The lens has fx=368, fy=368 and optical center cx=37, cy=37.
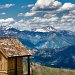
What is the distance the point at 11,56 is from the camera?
49.2 meters

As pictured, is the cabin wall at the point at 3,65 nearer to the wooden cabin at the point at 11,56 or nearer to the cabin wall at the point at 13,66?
the wooden cabin at the point at 11,56

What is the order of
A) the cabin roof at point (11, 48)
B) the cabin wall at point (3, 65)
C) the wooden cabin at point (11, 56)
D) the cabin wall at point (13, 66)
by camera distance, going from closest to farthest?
the cabin wall at point (3, 65), the wooden cabin at point (11, 56), the cabin wall at point (13, 66), the cabin roof at point (11, 48)

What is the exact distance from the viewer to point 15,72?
50.2m

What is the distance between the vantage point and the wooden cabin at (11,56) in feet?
160

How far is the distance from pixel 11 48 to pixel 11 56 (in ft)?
8.94

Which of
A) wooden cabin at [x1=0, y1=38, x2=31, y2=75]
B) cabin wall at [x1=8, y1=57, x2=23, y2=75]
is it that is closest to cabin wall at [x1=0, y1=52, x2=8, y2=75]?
wooden cabin at [x1=0, y1=38, x2=31, y2=75]

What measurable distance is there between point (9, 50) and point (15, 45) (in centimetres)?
261

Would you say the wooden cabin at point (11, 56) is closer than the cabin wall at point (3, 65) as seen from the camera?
No

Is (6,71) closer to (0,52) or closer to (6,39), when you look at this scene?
(0,52)

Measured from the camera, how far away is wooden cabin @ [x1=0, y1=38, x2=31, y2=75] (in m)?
48.7

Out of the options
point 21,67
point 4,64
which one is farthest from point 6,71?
point 21,67

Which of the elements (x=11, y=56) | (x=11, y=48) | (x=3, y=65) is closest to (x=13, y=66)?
(x=11, y=56)

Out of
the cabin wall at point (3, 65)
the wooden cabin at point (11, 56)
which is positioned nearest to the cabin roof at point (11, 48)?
the wooden cabin at point (11, 56)

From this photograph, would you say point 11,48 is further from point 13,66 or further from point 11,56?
point 13,66
